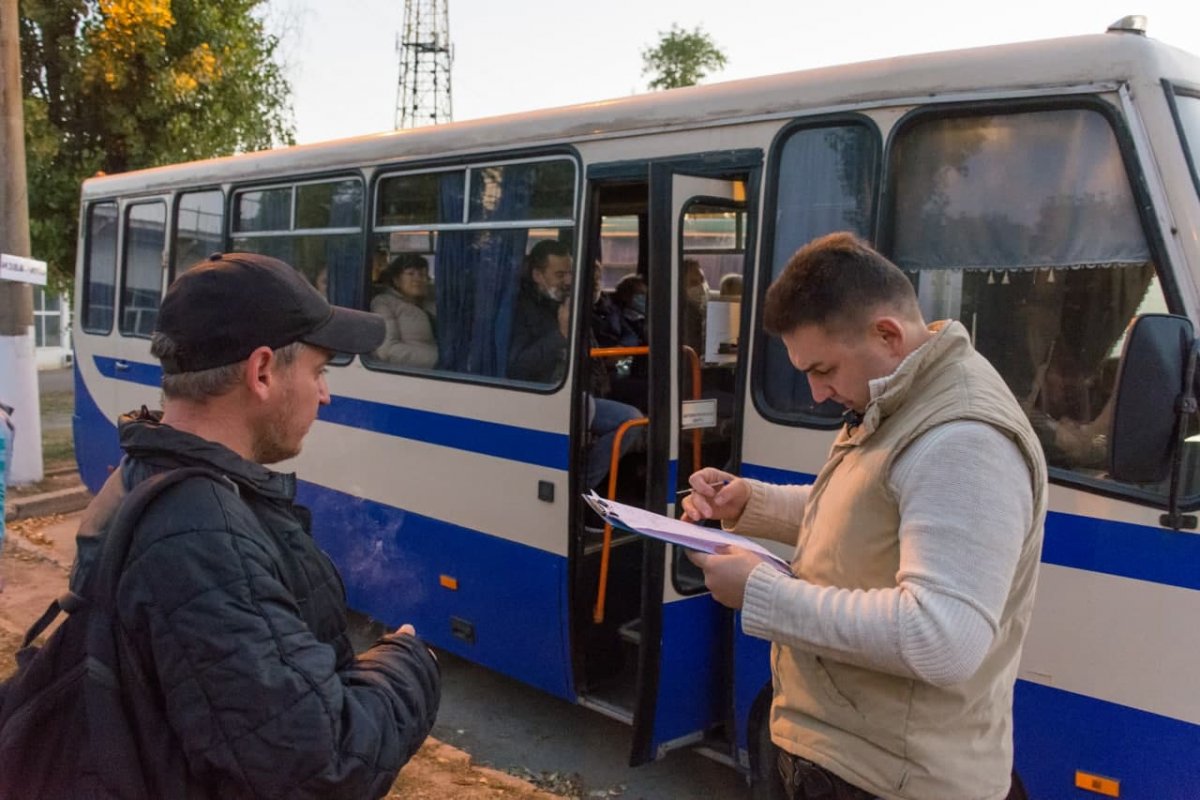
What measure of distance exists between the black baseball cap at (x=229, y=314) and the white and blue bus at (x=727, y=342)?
0.11ft

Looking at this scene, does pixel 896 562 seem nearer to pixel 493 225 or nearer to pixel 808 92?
pixel 808 92

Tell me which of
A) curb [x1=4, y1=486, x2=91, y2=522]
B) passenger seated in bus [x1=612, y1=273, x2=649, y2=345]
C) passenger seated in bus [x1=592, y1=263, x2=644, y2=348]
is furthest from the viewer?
curb [x1=4, y1=486, x2=91, y2=522]

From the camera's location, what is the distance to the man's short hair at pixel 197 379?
1666 millimetres

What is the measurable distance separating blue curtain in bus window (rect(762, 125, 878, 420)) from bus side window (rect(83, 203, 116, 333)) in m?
6.10

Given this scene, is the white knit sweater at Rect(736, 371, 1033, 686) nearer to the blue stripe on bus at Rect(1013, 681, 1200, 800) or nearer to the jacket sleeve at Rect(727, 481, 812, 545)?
the jacket sleeve at Rect(727, 481, 812, 545)

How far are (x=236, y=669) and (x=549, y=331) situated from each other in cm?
321

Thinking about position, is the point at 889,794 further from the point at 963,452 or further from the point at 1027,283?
the point at 1027,283

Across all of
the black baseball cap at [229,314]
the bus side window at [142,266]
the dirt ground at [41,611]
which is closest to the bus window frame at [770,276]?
the dirt ground at [41,611]

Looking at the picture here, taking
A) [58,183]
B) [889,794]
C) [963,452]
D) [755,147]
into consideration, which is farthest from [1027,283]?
[58,183]

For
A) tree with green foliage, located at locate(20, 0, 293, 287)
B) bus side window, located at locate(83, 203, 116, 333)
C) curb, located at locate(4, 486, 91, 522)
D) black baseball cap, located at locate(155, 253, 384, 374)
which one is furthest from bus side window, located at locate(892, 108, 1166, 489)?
tree with green foliage, located at locate(20, 0, 293, 287)

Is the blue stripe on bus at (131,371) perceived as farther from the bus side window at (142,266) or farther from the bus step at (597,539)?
the bus step at (597,539)

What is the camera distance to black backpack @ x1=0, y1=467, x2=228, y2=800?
144 centimetres

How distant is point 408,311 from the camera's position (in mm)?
5324

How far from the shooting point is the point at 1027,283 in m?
3.12
